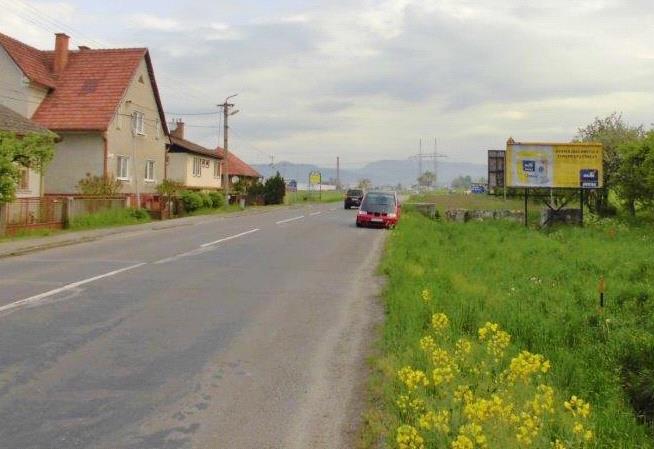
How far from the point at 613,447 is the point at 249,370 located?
10.6 feet

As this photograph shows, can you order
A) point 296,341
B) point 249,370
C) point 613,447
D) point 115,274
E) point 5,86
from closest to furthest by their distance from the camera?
point 613,447 < point 249,370 < point 296,341 < point 115,274 < point 5,86

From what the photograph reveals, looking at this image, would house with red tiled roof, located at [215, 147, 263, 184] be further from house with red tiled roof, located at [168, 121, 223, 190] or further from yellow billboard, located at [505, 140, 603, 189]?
yellow billboard, located at [505, 140, 603, 189]

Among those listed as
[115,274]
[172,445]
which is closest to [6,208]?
[115,274]

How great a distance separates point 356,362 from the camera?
634cm

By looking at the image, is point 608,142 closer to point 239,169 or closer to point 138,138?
point 138,138

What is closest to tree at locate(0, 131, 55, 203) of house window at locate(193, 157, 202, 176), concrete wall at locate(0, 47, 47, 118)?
concrete wall at locate(0, 47, 47, 118)

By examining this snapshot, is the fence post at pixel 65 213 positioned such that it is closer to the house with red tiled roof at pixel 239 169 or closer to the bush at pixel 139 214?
the bush at pixel 139 214

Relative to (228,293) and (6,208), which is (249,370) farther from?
(6,208)

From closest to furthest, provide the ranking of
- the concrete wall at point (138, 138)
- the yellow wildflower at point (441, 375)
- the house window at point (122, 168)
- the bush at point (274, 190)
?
1. the yellow wildflower at point (441, 375)
2. the concrete wall at point (138, 138)
3. the house window at point (122, 168)
4. the bush at point (274, 190)

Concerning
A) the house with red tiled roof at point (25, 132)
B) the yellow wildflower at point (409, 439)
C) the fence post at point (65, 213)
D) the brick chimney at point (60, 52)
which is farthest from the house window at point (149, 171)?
the yellow wildflower at point (409, 439)

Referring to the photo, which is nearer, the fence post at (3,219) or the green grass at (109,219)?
the fence post at (3,219)

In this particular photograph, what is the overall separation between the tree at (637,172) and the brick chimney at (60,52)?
30.7 meters

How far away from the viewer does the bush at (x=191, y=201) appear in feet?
117

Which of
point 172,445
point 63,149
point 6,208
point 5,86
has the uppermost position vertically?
point 5,86
